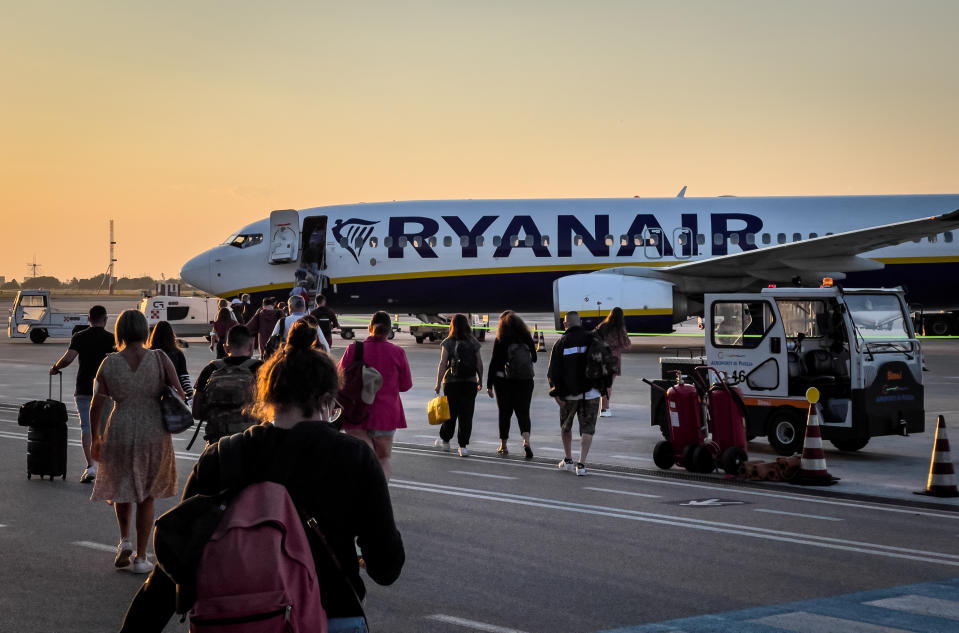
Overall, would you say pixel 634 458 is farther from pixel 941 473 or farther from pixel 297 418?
pixel 297 418

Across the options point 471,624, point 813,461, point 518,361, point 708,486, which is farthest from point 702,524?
point 518,361

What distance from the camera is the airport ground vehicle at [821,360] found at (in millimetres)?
13680

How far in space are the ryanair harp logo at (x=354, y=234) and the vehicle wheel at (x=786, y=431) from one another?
20.5 meters

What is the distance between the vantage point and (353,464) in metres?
3.98

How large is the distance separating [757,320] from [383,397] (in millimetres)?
5970

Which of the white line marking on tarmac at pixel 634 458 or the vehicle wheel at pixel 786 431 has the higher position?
the vehicle wheel at pixel 786 431

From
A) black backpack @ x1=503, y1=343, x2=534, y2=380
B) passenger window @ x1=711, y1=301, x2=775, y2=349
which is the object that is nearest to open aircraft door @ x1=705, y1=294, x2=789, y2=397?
passenger window @ x1=711, y1=301, x2=775, y2=349

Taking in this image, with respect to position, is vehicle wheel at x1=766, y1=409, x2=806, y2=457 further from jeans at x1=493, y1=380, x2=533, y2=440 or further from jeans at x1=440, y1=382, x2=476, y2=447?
jeans at x1=440, y1=382, x2=476, y2=447

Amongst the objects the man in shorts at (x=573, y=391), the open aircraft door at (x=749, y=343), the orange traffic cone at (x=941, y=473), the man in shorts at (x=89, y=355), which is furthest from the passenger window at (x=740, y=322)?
the man in shorts at (x=89, y=355)

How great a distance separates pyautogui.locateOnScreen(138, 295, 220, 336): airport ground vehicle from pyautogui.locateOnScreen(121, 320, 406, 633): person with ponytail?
39460 millimetres

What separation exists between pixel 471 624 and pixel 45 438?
22.4 feet

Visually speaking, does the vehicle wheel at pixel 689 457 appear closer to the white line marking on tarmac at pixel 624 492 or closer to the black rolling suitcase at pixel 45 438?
the white line marking on tarmac at pixel 624 492

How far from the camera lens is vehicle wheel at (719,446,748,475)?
12.4 metres

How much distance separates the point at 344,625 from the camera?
13.0 feet
